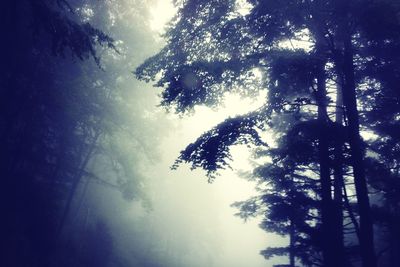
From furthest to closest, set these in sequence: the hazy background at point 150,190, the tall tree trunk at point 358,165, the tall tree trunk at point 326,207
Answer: the hazy background at point 150,190 → the tall tree trunk at point 326,207 → the tall tree trunk at point 358,165

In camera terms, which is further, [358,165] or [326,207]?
[326,207]

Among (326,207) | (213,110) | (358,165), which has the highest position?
(213,110)

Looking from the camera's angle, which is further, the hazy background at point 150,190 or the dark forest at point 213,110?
the hazy background at point 150,190

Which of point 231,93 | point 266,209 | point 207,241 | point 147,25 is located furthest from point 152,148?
point 207,241

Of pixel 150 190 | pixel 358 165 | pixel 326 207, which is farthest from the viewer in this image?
pixel 150 190

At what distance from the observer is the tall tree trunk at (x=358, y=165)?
25.4 feet

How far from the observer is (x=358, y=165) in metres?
8.18

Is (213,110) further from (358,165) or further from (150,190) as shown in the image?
(150,190)

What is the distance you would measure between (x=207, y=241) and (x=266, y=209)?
36.5 metres

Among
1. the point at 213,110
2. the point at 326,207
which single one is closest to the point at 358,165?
the point at 326,207

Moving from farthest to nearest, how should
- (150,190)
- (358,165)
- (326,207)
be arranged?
1. (150,190)
2. (326,207)
3. (358,165)

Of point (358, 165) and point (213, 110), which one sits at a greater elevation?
point (213, 110)

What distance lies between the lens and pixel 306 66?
8.22 metres

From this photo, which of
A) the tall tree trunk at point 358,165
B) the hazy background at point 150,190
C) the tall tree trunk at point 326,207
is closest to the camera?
the tall tree trunk at point 358,165
